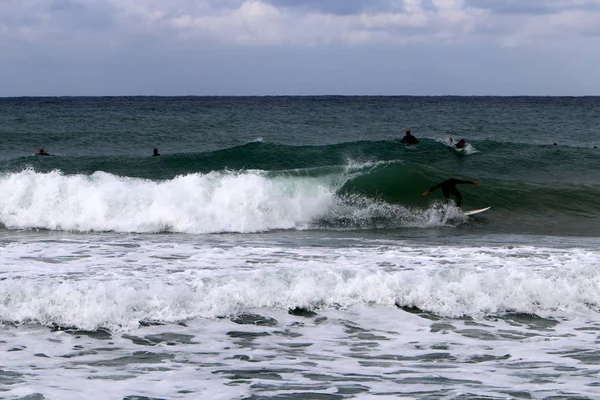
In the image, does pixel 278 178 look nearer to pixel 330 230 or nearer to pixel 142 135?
pixel 330 230

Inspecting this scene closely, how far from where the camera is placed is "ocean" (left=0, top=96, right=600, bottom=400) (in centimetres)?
748

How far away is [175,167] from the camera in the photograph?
2627 centimetres

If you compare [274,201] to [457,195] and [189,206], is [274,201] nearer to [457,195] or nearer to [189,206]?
[189,206]

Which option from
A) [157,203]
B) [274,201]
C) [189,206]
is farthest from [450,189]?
[157,203]

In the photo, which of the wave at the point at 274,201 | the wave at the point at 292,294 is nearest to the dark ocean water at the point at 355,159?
the wave at the point at 274,201

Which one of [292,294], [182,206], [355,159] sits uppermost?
[355,159]

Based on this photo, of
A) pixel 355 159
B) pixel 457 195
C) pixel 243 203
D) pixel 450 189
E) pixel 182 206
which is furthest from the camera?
pixel 355 159

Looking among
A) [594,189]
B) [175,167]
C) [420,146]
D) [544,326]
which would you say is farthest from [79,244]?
[420,146]

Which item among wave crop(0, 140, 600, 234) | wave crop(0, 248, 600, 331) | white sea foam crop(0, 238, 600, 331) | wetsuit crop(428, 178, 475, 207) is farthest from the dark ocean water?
wave crop(0, 248, 600, 331)

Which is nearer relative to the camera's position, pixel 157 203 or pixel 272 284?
pixel 272 284

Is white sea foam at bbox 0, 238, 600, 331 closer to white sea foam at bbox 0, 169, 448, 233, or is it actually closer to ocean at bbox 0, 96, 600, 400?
ocean at bbox 0, 96, 600, 400

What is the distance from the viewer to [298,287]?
10.3m

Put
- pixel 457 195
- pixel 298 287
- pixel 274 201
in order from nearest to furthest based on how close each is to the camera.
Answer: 1. pixel 298 287
2. pixel 274 201
3. pixel 457 195

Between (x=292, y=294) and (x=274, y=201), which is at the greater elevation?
(x=274, y=201)
